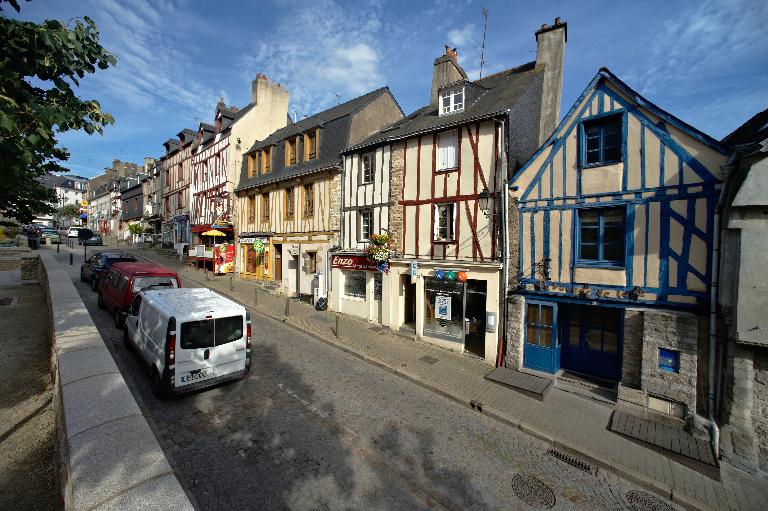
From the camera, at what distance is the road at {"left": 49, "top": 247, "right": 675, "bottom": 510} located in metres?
4.96

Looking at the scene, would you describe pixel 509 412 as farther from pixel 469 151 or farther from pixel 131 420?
pixel 469 151

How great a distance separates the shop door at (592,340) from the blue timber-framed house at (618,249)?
0.03 metres

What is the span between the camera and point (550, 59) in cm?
1299

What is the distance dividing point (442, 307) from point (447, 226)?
2.84m

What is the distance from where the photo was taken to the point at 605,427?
7352 millimetres

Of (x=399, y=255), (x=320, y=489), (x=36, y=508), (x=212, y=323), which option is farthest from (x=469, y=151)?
(x=36, y=508)

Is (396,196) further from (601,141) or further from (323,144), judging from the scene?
(601,141)

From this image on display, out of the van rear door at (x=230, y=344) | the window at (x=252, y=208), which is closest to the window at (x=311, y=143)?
the window at (x=252, y=208)

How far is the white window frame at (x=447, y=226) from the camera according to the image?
11.5 meters

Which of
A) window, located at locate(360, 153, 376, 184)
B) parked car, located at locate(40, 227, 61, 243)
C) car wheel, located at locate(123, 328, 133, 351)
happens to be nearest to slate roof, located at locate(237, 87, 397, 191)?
window, located at locate(360, 153, 376, 184)

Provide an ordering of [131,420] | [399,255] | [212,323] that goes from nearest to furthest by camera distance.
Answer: [131,420] < [212,323] < [399,255]

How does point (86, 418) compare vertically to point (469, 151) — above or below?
below

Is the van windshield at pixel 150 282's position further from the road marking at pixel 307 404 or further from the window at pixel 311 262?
the window at pixel 311 262

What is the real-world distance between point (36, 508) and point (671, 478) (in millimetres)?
9561
